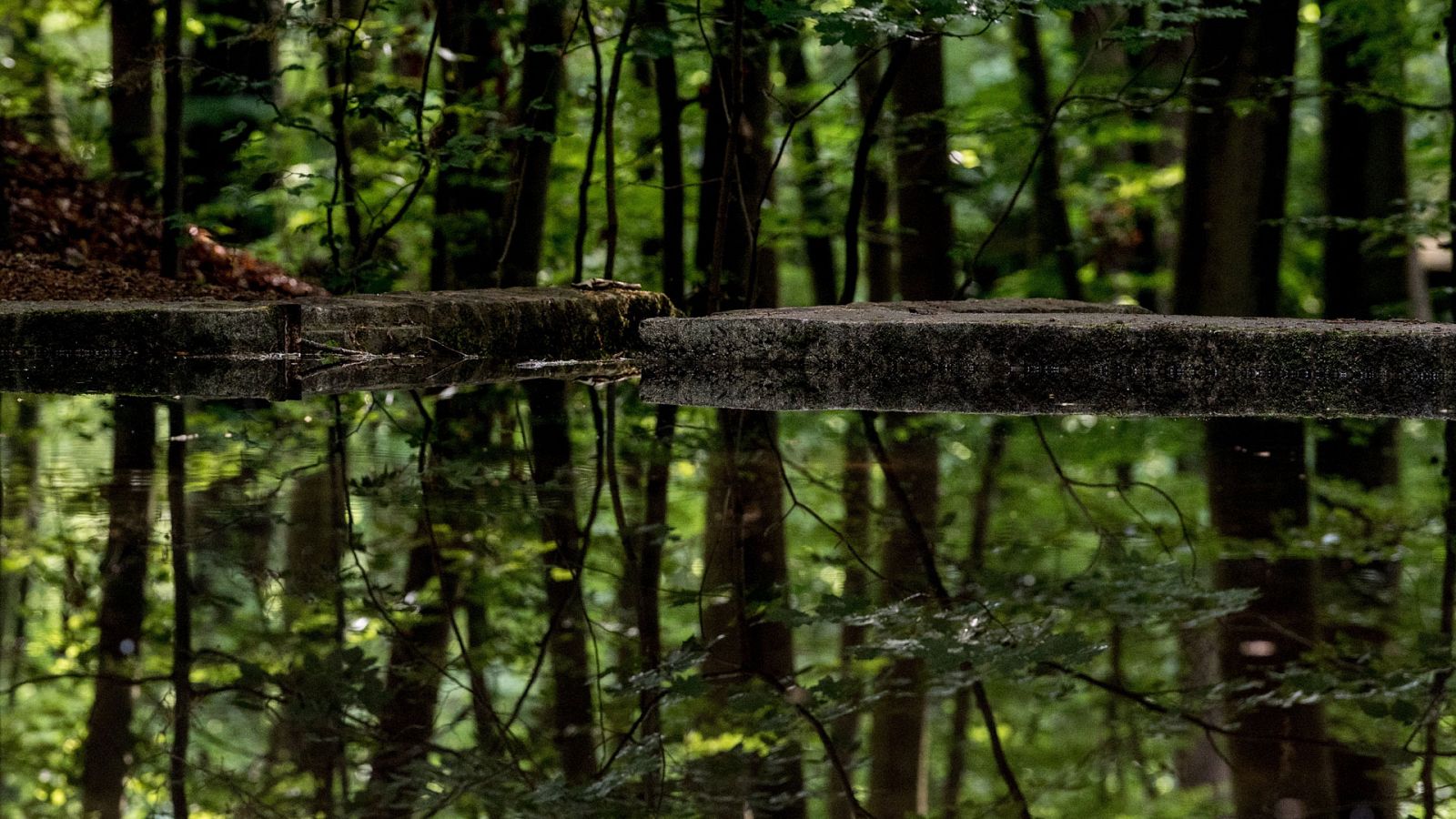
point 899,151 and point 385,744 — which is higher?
point 899,151

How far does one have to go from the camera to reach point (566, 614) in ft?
6.68

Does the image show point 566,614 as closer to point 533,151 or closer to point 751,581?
point 751,581

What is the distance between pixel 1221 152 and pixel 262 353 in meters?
6.33

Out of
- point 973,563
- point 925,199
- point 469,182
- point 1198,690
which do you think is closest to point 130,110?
point 469,182

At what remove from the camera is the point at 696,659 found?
6.11 ft

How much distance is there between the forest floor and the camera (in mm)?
6887

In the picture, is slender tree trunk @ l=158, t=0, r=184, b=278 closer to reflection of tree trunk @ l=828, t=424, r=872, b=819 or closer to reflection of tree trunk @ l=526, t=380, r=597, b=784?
reflection of tree trunk @ l=526, t=380, r=597, b=784

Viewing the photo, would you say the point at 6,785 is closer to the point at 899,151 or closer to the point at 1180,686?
the point at 1180,686

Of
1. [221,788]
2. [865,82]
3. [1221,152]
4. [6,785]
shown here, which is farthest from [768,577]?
[865,82]

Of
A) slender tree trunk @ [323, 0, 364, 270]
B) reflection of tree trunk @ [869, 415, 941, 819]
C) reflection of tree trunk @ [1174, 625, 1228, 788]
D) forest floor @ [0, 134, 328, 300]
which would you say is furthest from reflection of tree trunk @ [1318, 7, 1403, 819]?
forest floor @ [0, 134, 328, 300]

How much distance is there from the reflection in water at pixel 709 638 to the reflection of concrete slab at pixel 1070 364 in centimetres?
109

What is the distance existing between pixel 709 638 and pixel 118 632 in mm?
739

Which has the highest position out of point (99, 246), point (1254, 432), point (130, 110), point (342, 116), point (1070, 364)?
point (130, 110)

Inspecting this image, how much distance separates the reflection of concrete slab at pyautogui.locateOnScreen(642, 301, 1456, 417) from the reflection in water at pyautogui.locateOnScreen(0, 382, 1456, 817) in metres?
1.09
